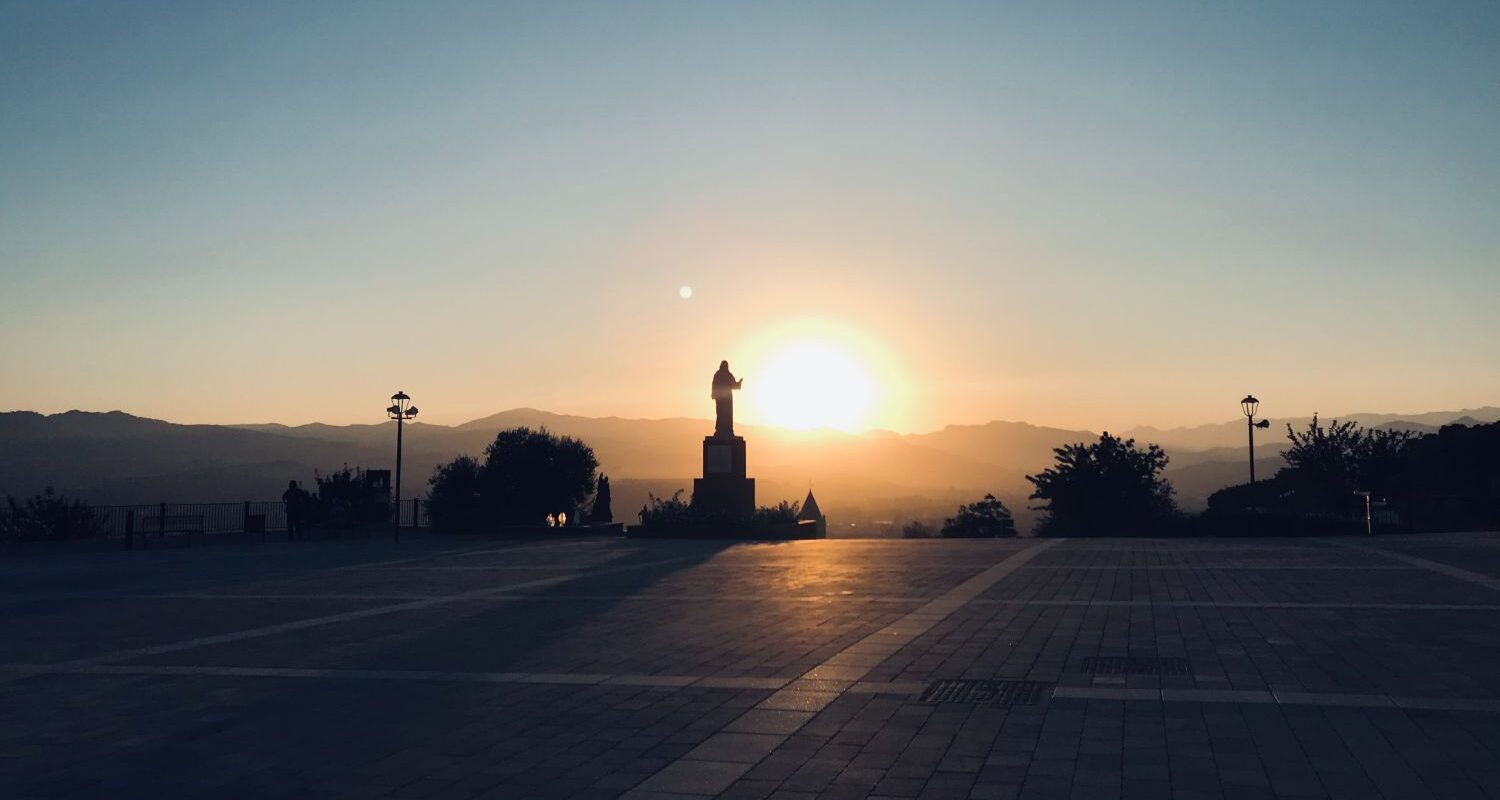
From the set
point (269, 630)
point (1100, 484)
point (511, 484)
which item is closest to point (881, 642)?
point (269, 630)

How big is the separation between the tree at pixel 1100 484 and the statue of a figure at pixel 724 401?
50.2 ft

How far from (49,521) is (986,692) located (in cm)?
3984

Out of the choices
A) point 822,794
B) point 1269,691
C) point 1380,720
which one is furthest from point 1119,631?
point 822,794

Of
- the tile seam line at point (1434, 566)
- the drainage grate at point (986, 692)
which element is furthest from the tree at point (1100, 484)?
the drainage grate at point (986, 692)

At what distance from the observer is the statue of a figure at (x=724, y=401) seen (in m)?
38.4

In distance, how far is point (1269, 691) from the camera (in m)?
8.10

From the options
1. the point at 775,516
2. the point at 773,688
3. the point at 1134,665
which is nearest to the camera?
the point at 773,688

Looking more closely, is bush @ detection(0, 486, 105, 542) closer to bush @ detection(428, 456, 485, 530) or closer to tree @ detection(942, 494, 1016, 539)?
bush @ detection(428, 456, 485, 530)

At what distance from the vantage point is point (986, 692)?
8.26 metres

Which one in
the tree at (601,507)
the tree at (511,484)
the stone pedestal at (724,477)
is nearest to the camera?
the stone pedestal at (724,477)

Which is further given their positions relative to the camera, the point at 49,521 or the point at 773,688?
the point at 49,521

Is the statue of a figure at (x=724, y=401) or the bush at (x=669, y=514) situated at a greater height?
the statue of a figure at (x=724, y=401)

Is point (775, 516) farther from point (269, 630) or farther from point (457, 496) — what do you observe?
point (457, 496)

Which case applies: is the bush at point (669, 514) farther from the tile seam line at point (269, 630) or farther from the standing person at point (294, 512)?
the tile seam line at point (269, 630)
